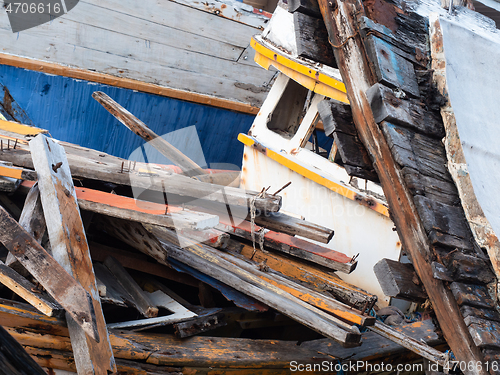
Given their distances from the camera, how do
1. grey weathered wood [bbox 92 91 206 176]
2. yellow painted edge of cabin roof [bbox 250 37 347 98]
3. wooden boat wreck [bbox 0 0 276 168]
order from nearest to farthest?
grey weathered wood [bbox 92 91 206 176] < yellow painted edge of cabin roof [bbox 250 37 347 98] < wooden boat wreck [bbox 0 0 276 168]

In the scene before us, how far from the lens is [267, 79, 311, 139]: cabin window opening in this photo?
5.11 metres

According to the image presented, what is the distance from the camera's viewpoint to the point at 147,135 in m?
3.79

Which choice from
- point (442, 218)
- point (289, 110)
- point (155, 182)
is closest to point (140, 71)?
point (289, 110)

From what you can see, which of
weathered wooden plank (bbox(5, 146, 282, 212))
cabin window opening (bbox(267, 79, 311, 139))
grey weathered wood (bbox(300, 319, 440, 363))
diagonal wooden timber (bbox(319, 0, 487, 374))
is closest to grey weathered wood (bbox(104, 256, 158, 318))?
weathered wooden plank (bbox(5, 146, 282, 212))

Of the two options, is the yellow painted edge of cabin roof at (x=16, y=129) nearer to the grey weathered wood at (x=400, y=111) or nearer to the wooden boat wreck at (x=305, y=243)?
the wooden boat wreck at (x=305, y=243)

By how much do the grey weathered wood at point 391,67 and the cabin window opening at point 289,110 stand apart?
3125 mm

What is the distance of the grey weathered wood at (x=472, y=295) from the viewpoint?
1516 millimetres

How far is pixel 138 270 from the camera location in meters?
3.04

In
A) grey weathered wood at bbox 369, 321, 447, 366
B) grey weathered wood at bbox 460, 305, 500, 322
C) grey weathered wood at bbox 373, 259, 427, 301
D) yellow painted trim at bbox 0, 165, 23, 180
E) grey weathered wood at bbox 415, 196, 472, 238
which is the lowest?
yellow painted trim at bbox 0, 165, 23, 180

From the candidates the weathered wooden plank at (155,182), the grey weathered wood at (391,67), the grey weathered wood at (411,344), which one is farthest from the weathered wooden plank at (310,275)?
the grey weathered wood at (391,67)

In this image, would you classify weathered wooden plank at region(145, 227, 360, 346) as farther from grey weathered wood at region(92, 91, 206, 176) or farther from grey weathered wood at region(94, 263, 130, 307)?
grey weathered wood at region(92, 91, 206, 176)

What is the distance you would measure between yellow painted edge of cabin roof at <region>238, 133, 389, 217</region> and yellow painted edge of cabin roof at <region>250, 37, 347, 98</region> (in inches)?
33.0

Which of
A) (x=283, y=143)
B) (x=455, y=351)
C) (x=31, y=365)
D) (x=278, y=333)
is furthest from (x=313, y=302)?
(x=283, y=143)

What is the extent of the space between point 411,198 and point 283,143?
127 inches
